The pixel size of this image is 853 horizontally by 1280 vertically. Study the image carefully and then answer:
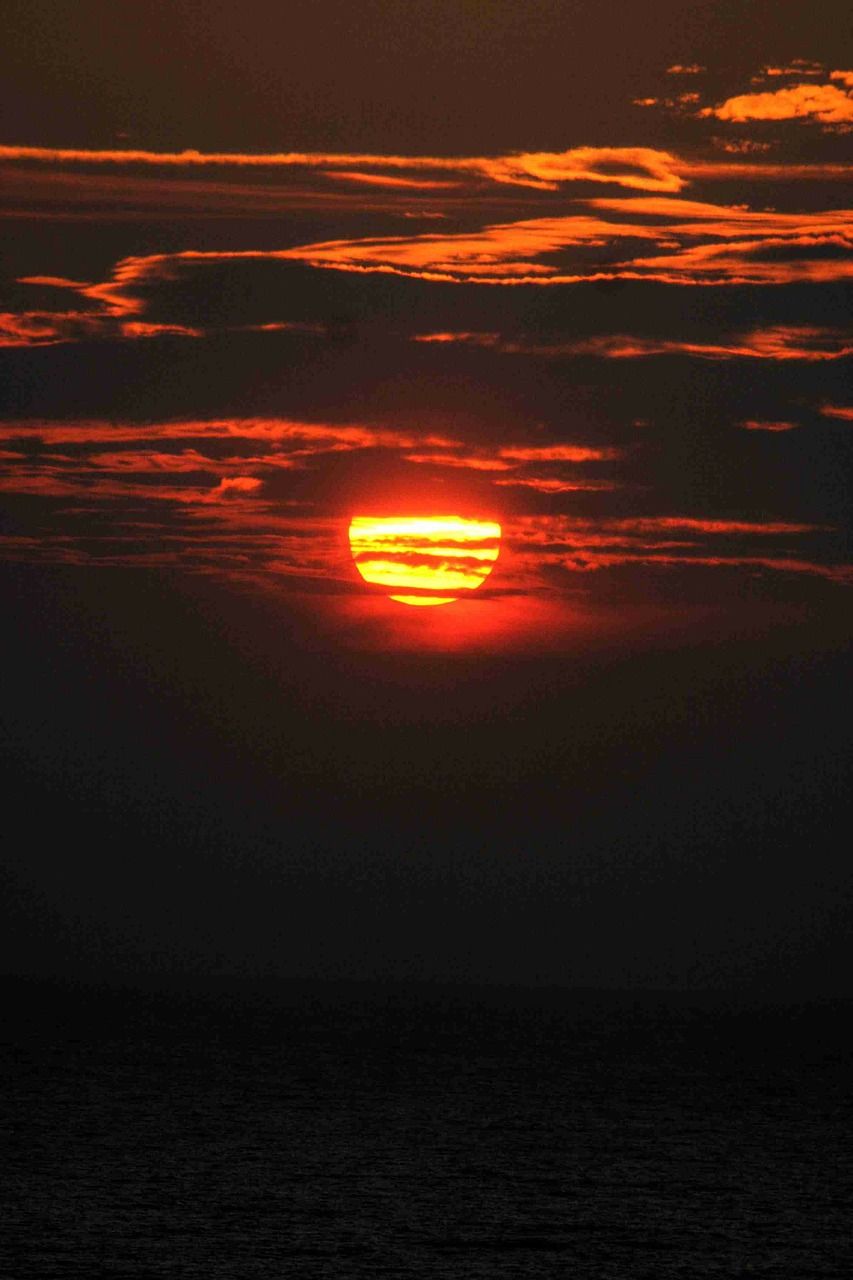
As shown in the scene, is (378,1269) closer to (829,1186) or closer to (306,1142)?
(829,1186)

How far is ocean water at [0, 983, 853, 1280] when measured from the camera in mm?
45625

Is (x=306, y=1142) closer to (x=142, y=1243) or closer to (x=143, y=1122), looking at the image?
(x=143, y=1122)

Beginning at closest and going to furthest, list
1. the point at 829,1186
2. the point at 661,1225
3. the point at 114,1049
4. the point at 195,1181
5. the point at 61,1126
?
the point at 661,1225
the point at 195,1181
the point at 829,1186
the point at 61,1126
the point at 114,1049

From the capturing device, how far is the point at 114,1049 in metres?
148

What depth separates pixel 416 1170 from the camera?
65.7 meters

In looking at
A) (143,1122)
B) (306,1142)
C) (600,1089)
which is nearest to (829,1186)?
(306,1142)

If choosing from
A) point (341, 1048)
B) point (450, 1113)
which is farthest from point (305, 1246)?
point (341, 1048)

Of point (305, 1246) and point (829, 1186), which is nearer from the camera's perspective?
point (305, 1246)

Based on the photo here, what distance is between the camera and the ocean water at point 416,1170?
45.6 m

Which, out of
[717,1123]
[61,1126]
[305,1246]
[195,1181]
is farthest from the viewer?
[717,1123]

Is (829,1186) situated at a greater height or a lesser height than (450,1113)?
lesser

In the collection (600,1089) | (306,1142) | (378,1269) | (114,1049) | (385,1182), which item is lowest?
(378,1269)

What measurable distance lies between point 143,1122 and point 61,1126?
3834 mm

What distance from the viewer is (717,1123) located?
9256 centimetres
